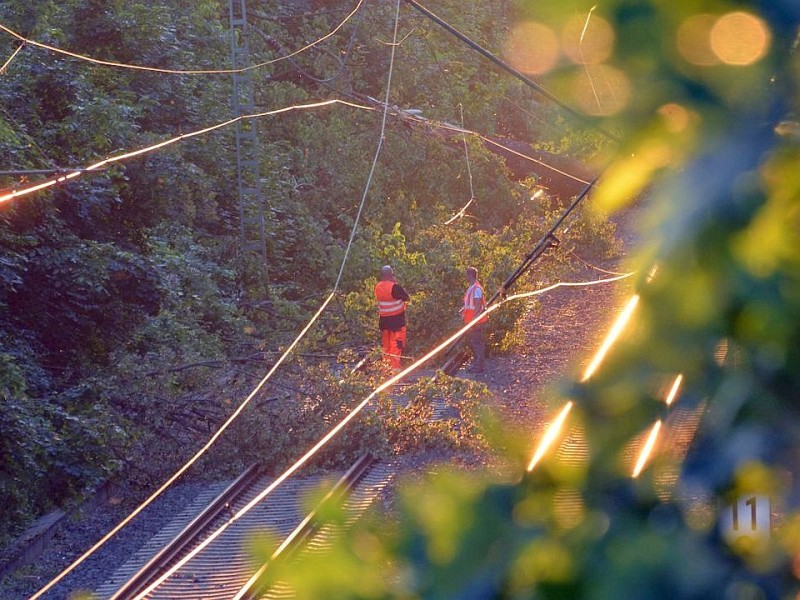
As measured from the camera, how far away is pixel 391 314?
14.3 meters

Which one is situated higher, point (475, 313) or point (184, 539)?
point (475, 313)

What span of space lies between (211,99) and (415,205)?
6.71 metres

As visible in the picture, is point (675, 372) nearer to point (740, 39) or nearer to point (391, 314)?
point (740, 39)

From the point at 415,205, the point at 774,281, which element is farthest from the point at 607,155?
the point at 415,205

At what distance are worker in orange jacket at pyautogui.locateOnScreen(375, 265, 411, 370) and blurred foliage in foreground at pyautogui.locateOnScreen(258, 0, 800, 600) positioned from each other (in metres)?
13.0

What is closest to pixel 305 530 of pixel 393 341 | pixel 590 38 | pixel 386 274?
pixel 590 38

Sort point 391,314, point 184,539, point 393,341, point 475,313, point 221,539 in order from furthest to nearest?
point 393,341
point 391,314
point 475,313
point 221,539
point 184,539

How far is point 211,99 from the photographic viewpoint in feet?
56.2

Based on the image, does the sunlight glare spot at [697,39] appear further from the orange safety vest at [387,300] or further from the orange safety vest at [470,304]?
the orange safety vest at [387,300]

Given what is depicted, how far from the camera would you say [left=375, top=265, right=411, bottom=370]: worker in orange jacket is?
14177 mm

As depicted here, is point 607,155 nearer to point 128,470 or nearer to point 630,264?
point 630,264

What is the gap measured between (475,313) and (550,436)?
1314 centimetres

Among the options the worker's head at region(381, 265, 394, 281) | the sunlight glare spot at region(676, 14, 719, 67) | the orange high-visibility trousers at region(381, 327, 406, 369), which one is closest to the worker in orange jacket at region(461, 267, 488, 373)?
the orange high-visibility trousers at region(381, 327, 406, 369)

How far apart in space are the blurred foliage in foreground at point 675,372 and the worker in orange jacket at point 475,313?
12955 mm
